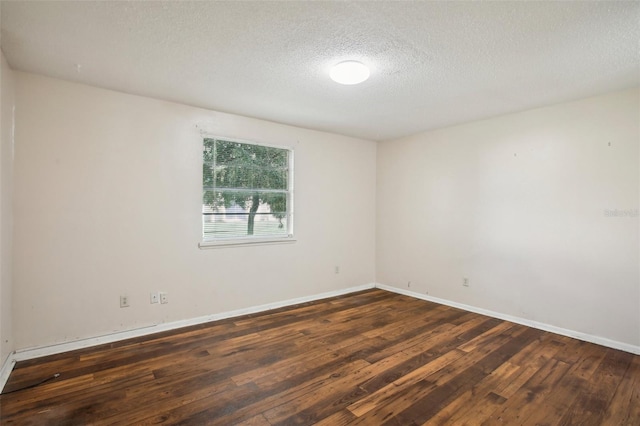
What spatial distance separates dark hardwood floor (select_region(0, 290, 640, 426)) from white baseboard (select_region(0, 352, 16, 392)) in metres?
0.05

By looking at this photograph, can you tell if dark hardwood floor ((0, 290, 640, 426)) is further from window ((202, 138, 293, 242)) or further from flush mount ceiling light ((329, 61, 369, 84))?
flush mount ceiling light ((329, 61, 369, 84))

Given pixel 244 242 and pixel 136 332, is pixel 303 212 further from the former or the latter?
pixel 136 332

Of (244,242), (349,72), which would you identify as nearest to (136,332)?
(244,242)

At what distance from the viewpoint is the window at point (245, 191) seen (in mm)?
3646

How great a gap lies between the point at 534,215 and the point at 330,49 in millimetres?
2900

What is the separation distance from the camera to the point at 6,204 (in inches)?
94.5

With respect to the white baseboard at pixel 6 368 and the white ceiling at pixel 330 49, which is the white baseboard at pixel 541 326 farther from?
the white baseboard at pixel 6 368

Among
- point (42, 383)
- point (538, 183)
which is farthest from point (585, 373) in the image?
point (42, 383)

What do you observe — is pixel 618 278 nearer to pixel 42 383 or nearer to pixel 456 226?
pixel 456 226

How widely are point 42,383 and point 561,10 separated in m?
4.14

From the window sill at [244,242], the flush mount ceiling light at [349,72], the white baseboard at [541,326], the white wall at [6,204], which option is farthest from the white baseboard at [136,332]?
the flush mount ceiling light at [349,72]

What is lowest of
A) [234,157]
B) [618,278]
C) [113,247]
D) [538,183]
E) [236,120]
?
[618,278]

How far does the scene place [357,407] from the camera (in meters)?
2.04

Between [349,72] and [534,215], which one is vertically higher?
[349,72]
